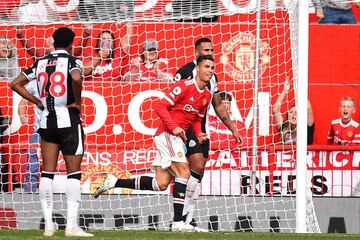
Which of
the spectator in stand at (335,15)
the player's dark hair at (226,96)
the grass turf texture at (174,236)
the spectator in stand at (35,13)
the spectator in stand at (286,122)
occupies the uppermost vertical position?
the spectator in stand at (335,15)

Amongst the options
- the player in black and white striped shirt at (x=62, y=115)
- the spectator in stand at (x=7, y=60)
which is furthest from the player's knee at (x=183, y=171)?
the spectator in stand at (x=7, y=60)

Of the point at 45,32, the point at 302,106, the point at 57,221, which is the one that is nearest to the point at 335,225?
the point at 302,106

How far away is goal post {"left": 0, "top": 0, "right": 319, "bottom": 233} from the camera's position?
14.4m

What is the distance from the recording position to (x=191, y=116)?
41.7 feet

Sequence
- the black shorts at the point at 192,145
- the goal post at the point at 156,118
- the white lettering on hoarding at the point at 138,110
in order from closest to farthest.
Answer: the black shorts at the point at 192,145
the goal post at the point at 156,118
the white lettering on hoarding at the point at 138,110

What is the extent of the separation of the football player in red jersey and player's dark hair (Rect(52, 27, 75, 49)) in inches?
63.3

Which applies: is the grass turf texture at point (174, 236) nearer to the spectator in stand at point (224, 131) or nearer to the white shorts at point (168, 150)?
the white shorts at point (168, 150)

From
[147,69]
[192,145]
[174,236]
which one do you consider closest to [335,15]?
[147,69]

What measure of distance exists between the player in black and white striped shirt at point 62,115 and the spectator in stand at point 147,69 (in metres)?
4.63

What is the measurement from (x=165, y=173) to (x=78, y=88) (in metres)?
2.02

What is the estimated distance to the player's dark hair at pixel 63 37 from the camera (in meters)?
11.0

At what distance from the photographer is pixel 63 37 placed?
11.0 m

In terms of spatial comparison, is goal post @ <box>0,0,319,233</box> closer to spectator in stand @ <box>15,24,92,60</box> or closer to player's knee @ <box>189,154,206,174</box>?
spectator in stand @ <box>15,24,92,60</box>

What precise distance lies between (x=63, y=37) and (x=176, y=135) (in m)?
1.76
